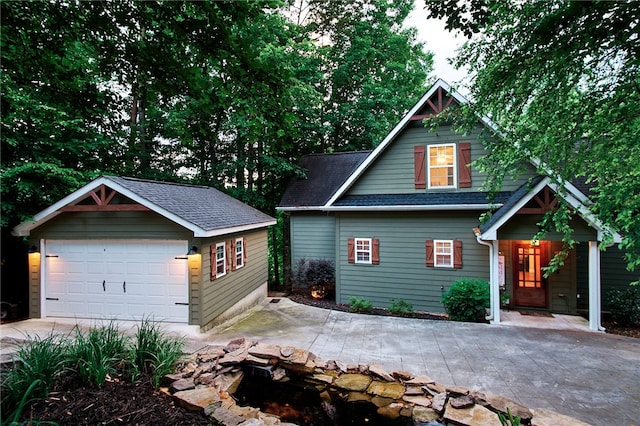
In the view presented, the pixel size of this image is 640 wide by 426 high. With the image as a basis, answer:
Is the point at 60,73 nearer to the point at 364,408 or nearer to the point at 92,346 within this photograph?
the point at 92,346

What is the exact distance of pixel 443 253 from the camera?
9.45 m

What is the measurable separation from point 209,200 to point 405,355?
22.8 ft

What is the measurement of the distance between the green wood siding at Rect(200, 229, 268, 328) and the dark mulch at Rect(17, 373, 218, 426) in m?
3.96

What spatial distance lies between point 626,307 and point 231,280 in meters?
9.91

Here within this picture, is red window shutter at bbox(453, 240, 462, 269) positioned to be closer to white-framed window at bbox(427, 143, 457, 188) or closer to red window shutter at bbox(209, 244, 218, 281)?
white-framed window at bbox(427, 143, 457, 188)

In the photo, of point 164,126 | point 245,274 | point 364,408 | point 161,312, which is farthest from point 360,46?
point 364,408

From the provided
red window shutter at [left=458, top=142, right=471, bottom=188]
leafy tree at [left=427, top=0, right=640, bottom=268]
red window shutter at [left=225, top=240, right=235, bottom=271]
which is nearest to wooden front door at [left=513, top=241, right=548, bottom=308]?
red window shutter at [left=458, top=142, right=471, bottom=188]

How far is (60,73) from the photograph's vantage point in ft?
11.5

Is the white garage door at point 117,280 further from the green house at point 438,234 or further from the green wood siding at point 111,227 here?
the green house at point 438,234

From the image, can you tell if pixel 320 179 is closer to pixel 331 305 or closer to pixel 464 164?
pixel 331 305

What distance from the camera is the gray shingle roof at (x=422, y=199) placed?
9.16 metres

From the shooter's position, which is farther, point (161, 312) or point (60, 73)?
point (161, 312)

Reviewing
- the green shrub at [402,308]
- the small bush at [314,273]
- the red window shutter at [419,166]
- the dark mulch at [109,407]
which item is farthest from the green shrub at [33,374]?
the red window shutter at [419,166]

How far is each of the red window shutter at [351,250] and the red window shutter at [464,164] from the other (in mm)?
3671
